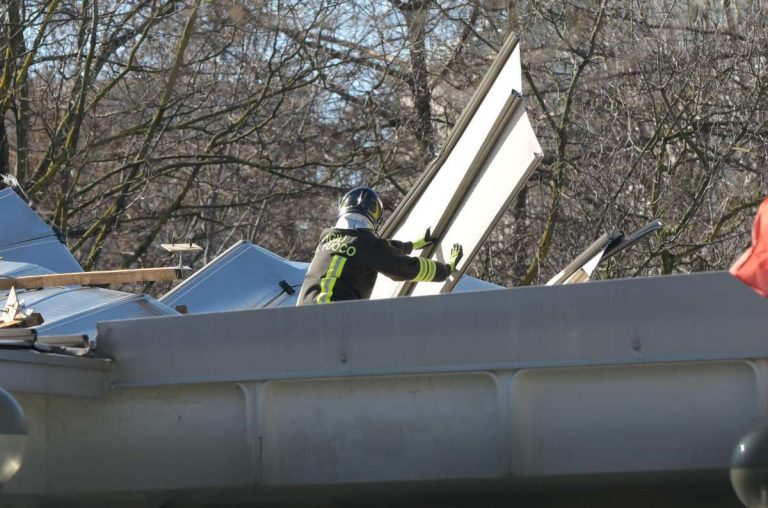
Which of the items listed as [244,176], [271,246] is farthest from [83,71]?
[271,246]

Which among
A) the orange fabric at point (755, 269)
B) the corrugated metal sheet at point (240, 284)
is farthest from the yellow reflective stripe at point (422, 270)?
the orange fabric at point (755, 269)

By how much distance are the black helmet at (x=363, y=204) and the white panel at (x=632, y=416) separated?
8.99 ft

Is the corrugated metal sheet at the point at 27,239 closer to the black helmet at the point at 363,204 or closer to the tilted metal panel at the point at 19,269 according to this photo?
the tilted metal panel at the point at 19,269

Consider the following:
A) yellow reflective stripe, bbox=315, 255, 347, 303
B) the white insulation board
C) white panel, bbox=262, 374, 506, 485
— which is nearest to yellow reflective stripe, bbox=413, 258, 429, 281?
the white insulation board

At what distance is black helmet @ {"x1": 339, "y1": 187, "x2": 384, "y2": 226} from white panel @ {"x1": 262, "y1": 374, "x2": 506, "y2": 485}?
2.42m

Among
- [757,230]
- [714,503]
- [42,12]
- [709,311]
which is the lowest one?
[714,503]

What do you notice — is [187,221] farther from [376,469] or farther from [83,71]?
[376,469]

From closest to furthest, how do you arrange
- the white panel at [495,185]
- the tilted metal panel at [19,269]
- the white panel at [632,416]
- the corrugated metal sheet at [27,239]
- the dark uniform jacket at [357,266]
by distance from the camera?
1. the white panel at [632,416]
2. the white panel at [495,185]
3. the dark uniform jacket at [357,266]
4. the tilted metal panel at [19,269]
5. the corrugated metal sheet at [27,239]

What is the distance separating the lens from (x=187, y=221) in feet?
52.8

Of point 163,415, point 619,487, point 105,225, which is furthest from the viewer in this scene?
point 105,225

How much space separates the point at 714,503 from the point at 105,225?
985 cm

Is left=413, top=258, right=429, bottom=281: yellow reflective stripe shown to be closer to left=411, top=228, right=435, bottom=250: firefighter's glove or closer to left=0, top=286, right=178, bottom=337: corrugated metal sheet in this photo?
left=411, top=228, right=435, bottom=250: firefighter's glove

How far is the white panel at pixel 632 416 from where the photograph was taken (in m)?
3.95

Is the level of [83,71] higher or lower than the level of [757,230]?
higher
